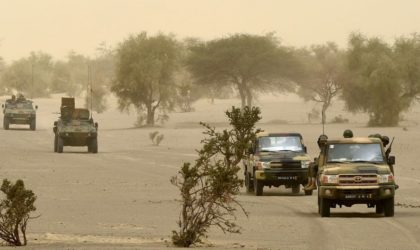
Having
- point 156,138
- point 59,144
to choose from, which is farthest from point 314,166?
point 156,138

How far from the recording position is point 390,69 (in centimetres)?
8619

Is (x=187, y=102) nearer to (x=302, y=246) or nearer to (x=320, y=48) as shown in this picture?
(x=320, y=48)

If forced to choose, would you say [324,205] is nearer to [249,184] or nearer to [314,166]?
[314,166]

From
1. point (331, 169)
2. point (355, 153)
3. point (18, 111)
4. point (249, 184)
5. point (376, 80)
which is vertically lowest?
point (249, 184)

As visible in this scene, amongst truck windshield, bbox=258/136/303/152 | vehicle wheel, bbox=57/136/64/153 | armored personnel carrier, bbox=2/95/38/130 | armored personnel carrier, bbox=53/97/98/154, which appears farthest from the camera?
armored personnel carrier, bbox=2/95/38/130

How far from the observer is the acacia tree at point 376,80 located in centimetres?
8600

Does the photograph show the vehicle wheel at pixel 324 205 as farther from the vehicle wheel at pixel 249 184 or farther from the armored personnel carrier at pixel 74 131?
the armored personnel carrier at pixel 74 131

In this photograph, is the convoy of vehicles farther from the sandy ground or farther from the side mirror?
the sandy ground

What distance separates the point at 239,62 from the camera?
101375 millimetres

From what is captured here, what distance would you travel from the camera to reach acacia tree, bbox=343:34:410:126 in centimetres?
8600

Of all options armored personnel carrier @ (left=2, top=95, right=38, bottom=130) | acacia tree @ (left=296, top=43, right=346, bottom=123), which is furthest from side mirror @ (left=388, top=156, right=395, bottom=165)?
acacia tree @ (left=296, top=43, right=346, bottom=123)

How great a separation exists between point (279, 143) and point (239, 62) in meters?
70.4

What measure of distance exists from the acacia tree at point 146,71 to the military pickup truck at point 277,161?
215 ft

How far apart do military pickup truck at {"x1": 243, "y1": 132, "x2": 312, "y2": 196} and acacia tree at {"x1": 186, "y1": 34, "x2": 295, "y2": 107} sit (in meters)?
69.1
